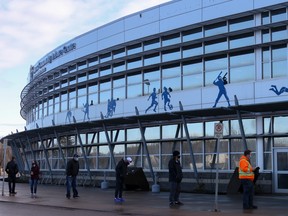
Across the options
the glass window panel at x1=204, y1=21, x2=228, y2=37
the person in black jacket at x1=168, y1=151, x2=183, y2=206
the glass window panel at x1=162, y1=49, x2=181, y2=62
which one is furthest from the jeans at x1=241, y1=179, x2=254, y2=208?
the glass window panel at x1=162, y1=49, x2=181, y2=62

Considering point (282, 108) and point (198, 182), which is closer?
point (282, 108)

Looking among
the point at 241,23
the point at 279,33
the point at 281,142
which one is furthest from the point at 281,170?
the point at 241,23

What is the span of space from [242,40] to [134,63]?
7.66 meters

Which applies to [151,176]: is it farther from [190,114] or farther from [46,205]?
[46,205]

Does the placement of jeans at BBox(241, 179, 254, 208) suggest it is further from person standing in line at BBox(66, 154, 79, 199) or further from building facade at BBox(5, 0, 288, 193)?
person standing in line at BBox(66, 154, 79, 199)

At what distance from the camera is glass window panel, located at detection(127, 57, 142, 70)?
A: 29672 mm

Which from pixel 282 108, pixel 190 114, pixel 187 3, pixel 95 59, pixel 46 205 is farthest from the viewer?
pixel 95 59

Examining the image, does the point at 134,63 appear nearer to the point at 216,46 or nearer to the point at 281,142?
the point at 216,46

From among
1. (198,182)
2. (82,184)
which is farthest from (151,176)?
(82,184)

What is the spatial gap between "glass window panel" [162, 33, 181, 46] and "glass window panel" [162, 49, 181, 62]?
487 mm

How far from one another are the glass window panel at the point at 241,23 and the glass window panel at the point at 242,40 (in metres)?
0.45

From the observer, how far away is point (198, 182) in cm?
2473

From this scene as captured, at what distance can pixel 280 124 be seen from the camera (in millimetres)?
23109

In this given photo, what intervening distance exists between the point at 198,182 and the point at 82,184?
9.08m
